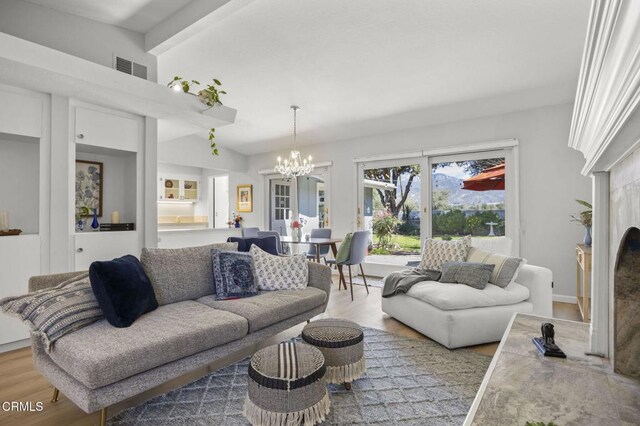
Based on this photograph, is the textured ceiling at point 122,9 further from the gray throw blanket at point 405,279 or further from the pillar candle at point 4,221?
the gray throw blanket at point 405,279

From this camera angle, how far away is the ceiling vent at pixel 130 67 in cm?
347

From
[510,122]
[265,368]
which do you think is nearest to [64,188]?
[265,368]

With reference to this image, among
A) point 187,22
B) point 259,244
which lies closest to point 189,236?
point 259,244

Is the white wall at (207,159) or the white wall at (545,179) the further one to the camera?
the white wall at (207,159)

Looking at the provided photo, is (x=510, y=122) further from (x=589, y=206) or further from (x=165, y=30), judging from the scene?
(x=165, y=30)

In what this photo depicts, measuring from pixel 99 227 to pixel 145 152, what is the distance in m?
0.94

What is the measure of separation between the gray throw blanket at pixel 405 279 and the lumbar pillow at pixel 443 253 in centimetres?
11

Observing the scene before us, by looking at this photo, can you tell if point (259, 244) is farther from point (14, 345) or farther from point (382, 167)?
point (382, 167)

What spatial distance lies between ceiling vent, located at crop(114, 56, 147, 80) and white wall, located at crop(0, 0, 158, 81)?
45 mm

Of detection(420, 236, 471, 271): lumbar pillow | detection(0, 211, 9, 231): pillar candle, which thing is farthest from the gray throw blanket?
detection(0, 211, 9, 231): pillar candle

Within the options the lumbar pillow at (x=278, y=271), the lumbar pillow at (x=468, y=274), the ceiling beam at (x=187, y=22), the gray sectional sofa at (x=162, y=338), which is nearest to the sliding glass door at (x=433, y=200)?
the lumbar pillow at (x=468, y=274)

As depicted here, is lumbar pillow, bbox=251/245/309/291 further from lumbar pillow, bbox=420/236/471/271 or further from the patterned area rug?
lumbar pillow, bbox=420/236/471/271

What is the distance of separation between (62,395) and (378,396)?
6.36ft

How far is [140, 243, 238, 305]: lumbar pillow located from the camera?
255cm
